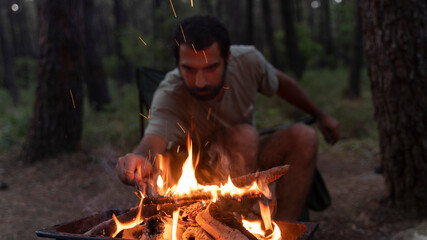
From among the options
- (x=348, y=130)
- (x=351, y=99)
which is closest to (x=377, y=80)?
(x=348, y=130)

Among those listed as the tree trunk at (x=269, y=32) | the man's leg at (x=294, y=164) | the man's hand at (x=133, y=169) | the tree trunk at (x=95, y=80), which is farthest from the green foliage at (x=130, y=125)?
the tree trunk at (x=269, y=32)

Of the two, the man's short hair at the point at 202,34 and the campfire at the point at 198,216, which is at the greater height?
the man's short hair at the point at 202,34

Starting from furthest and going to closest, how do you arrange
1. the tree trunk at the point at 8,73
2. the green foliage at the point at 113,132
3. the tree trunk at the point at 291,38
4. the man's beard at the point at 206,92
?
the tree trunk at the point at 8,73
the tree trunk at the point at 291,38
the green foliage at the point at 113,132
the man's beard at the point at 206,92

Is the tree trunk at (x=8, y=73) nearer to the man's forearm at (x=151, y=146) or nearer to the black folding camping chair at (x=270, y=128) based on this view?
the black folding camping chair at (x=270, y=128)

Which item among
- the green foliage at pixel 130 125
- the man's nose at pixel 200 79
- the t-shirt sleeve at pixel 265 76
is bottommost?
the green foliage at pixel 130 125

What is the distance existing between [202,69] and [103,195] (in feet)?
7.75

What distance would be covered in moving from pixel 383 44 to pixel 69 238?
2.59 meters

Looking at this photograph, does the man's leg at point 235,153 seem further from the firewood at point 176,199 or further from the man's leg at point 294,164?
the firewood at point 176,199

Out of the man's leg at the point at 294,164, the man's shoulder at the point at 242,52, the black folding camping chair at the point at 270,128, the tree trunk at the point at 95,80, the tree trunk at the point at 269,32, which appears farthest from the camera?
the tree trunk at the point at 269,32

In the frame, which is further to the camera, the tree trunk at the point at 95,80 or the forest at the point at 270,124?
the tree trunk at the point at 95,80

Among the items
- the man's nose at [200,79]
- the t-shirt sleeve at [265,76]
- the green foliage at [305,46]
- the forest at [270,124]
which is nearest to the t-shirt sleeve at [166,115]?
the man's nose at [200,79]

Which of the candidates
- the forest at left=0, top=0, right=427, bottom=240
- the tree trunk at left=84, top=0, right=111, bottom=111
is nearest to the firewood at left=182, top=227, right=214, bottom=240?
the forest at left=0, top=0, right=427, bottom=240

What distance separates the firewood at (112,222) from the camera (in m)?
1.64

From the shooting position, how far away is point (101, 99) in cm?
1034
